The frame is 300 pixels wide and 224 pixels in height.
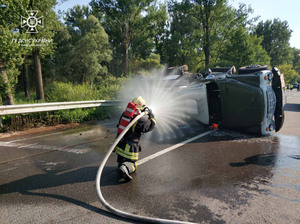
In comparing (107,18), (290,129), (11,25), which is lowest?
(290,129)

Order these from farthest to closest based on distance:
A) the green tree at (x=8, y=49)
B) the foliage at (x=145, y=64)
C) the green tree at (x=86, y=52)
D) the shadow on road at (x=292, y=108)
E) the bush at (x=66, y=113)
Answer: the foliage at (x=145, y=64) → the green tree at (x=86, y=52) → the shadow on road at (x=292, y=108) → the green tree at (x=8, y=49) → the bush at (x=66, y=113)

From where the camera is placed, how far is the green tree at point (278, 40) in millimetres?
63406

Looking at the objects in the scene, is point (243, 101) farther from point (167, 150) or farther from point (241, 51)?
point (241, 51)

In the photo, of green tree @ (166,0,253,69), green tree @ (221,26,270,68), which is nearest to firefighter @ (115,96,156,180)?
green tree @ (221,26,270,68)

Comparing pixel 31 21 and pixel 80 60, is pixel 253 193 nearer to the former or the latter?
pixel 31 21

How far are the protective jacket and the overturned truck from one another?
11.2ft

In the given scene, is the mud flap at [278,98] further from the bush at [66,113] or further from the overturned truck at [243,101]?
the bush at [66,113]

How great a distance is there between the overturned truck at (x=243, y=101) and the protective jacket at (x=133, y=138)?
341cm

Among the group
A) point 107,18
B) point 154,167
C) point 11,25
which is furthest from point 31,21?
point 107,18

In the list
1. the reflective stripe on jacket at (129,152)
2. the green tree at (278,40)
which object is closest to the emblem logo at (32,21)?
the reflective stripe on jacket at (129,152)

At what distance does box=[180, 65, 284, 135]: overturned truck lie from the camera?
18.3ft

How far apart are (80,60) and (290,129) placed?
80.9 feet

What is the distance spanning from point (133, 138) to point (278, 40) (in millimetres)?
76359

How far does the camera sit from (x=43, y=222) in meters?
2.33
